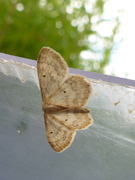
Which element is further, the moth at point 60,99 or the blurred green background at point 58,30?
the blurred green background at point 58,30

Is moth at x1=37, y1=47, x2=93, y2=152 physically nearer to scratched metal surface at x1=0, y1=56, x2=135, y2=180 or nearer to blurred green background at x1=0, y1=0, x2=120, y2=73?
scratched metal surface at x1=0, y1=56, x2=135, y2=180

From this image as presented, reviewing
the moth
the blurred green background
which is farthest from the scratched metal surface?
the blurred green background

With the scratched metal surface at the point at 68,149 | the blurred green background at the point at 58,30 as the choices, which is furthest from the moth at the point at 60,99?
the blurred green background at the point at 58,30

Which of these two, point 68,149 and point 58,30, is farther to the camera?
point 58,30

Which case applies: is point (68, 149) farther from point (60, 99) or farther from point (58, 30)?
point (58, 30)

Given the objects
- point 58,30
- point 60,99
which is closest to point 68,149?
point 60,99

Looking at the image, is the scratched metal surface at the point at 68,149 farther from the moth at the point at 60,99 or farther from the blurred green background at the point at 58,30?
the blurred green background at the point at 58,30
